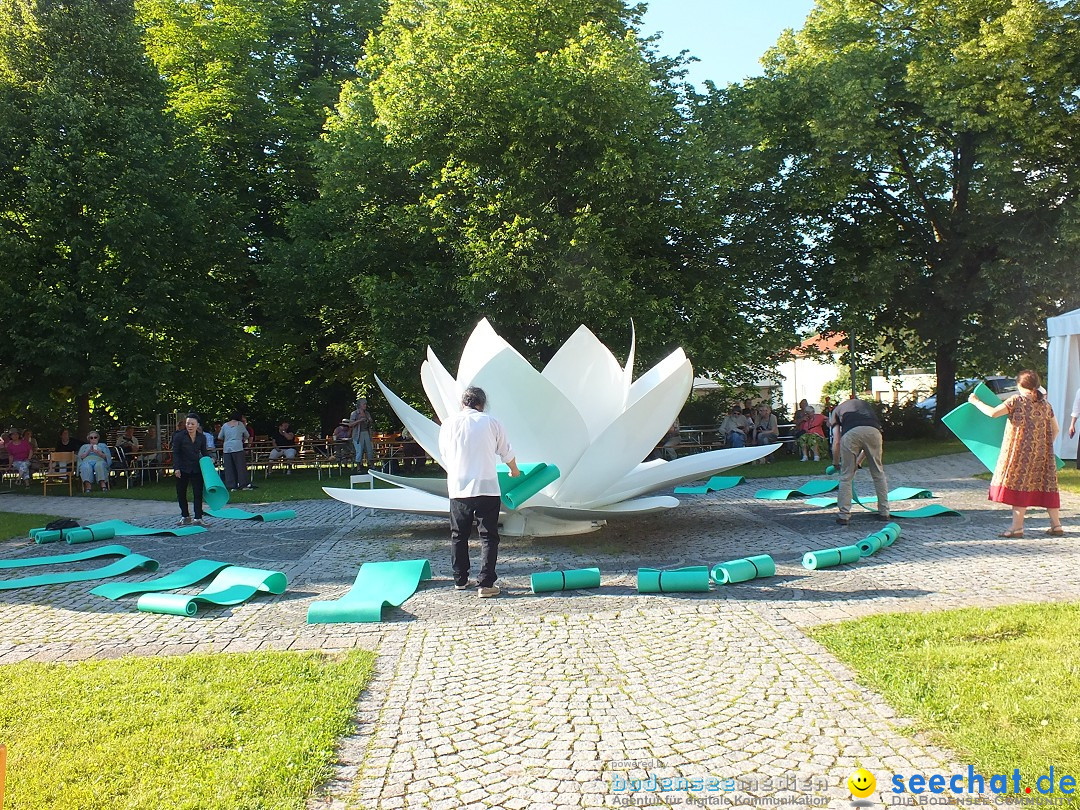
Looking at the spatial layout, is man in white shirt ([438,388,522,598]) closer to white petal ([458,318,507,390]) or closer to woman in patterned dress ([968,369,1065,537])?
white petal ([458,318,507,390])

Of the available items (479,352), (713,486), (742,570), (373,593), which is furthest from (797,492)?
(373,593)

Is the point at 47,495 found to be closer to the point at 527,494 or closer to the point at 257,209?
the point at 257,209

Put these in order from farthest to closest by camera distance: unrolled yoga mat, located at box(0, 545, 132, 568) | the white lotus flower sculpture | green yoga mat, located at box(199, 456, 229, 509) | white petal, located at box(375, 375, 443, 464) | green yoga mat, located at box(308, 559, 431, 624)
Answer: green yoga mat, located at box(199, 456, 229, 509), white petal, located at box(375, 375, 443, 464), unrolled yoga mat, located at box(0, 545, 132, 568), the white lotus flower sculpture, green yoga mat, located at box(308, 559, 431, 624)

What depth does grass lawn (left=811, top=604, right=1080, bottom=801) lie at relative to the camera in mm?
3334

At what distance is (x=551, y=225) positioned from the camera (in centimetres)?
1652

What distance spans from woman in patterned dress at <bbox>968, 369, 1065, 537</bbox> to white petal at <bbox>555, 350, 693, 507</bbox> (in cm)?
326

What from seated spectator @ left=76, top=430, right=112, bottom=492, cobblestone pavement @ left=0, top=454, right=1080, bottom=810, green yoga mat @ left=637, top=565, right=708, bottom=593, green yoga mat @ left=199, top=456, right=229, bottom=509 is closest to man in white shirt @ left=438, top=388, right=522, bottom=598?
cobblestone pavement @ left=0, top=454, right=1080, bottom=810

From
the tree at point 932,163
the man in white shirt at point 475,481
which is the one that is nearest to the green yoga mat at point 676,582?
the man in white shirt at point 475,481

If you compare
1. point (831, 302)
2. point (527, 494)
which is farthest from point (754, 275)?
point (527, 494)

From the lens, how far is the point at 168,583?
286 inches

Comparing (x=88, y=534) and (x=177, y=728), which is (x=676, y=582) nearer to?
(x=177, y=728)

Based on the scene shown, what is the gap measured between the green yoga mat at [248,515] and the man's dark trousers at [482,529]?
5.97 m

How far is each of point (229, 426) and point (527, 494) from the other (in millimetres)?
10519

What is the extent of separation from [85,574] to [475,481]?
4288mm
